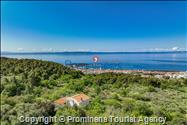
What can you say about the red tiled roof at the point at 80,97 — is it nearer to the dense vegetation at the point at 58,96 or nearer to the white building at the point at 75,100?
the white building at the point at 75,100

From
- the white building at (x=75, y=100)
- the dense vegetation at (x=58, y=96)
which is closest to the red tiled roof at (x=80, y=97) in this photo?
the white building at (x=75, y=100)

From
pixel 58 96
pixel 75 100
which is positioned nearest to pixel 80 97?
pixel 75 100

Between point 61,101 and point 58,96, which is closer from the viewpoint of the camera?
point 61,101

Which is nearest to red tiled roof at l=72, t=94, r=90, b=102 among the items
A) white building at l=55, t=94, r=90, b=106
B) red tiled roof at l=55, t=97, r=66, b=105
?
white building at l=55, t=94, r=90, b=106

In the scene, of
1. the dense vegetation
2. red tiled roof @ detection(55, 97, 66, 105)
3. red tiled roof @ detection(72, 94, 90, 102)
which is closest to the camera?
the dense vegetation

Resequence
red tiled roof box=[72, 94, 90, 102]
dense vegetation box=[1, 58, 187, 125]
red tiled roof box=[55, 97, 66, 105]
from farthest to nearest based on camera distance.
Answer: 1. red tiled roof box=[72, 94, 90, 102]
2. red tiled roof box=[55, 97, 66, 105]
3. dense vegetation box=[1, 58, 187, 125]

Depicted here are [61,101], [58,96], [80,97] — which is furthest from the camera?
[80,97]

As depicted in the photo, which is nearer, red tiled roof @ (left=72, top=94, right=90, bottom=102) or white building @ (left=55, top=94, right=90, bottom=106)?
white building @ (left=55, top=94, right=90, bottom=106)

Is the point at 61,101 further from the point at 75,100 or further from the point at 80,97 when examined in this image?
the point at 80,97

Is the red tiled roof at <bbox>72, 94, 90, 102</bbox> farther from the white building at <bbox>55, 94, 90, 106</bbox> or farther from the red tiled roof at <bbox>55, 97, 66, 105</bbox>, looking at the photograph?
the red tiled roof at <bbox>55, 97, 66, 105</bbox>
